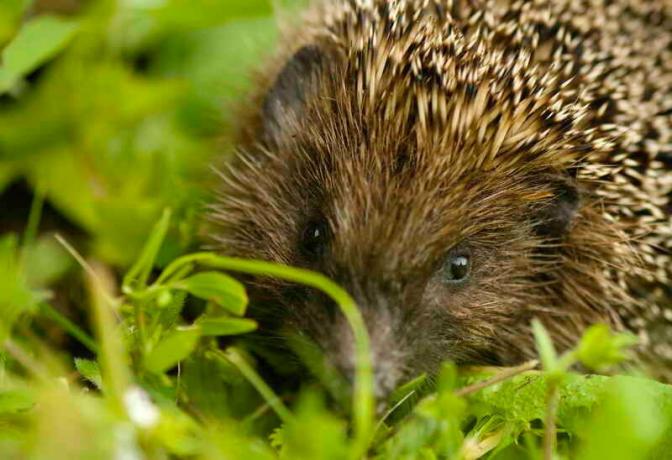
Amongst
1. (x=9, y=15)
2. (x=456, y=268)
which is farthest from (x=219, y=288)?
(x=9, y=15)

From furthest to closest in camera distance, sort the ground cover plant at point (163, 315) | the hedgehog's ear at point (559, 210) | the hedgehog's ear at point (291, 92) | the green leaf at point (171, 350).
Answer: the hedgehog's ear at point (291, 92) → the hedgehog's ear at point (559, 210) → the green leaf at point (171, 350) → the ground cover plant at point (163, 315)

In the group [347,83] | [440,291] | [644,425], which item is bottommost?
[440,291]

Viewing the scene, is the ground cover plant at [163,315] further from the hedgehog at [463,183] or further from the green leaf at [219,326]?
the hedgehog at [463,183]

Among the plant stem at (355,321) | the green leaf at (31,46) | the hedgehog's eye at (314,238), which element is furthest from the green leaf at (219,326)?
the green leaf at (31,46)

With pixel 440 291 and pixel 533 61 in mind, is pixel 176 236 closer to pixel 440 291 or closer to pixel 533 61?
pixel 440 291

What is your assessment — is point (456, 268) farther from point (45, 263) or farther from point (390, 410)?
point (45, 263)

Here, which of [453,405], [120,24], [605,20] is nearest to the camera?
[453,405]

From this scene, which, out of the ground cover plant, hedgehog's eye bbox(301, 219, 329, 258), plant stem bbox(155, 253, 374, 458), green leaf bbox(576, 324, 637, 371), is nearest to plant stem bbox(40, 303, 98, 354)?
the ground cover plant

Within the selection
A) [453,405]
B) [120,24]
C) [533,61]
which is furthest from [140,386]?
[120,24]
